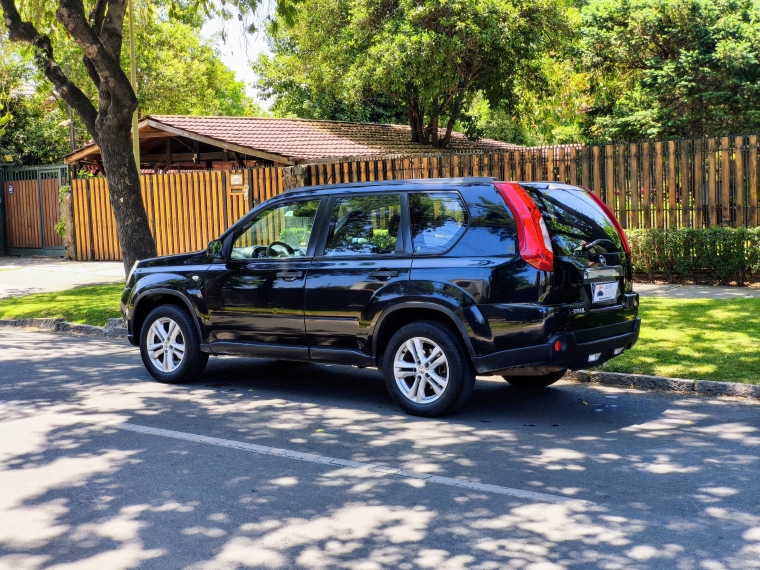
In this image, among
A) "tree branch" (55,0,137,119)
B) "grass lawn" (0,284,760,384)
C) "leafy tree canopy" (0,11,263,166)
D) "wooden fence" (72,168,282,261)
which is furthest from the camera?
"leafy tree canopy" (0,11,263,166)

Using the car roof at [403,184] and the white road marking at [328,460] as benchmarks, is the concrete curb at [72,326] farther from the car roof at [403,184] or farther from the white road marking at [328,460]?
the car roof at [403,184]

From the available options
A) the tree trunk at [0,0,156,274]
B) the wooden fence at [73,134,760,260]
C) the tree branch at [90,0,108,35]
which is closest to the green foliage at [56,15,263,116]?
the wooden fence at [73,134,760,260]

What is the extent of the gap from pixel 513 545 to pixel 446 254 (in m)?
3.02

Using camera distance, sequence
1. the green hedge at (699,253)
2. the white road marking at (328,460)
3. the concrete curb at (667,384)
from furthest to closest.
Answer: the green hedge at (699,253)
the concrete curb at (667,384)
the white road marking at (328,460)

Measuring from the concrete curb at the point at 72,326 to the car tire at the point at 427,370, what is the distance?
6208mm

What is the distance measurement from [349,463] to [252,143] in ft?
52.9

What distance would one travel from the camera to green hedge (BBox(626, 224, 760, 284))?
1355 centimetres

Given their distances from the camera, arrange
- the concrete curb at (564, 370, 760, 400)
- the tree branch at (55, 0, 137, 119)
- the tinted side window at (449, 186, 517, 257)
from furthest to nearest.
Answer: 1. the tree branch at (55, 0, 137, 119)
2. the concrete curb at (564, 370, 760, 400)
3. the tinted side window at (449, 186, 517, 257)

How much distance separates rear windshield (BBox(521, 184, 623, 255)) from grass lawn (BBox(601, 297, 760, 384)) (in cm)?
157

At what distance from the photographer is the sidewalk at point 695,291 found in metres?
12.6

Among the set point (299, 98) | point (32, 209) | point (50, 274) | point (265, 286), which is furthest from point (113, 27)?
point (299, 98)

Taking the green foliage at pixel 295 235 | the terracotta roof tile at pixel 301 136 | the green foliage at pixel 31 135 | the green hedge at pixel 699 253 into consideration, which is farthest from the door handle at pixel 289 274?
the green foliage at pixel 31 135

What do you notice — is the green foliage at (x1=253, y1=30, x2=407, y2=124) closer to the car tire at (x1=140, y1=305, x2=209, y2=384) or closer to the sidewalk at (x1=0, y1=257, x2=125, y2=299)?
the sidewalk at (x1=0, y1=257, x2=125, y2=299)

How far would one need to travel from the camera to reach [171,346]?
8742 mm
